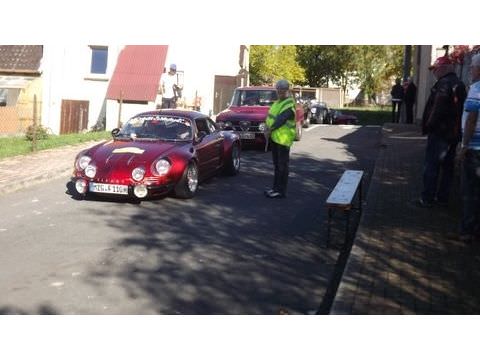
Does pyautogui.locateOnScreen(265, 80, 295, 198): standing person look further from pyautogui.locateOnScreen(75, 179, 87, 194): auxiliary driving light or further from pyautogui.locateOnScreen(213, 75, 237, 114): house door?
pyautogui.locateOnScreen(213, 75, 237, 114): house door

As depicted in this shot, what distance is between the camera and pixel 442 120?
303 inches

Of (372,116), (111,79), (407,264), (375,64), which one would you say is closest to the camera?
(407,264)

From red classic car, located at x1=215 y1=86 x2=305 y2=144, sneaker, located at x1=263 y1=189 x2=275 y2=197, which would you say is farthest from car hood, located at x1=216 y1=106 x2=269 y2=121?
sneaker, located at x1=263 y1=189 x2=275 y2=197

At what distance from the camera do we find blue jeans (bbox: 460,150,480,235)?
6.35 metres

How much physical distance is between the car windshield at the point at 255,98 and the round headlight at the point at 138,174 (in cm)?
818

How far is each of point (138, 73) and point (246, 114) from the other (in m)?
9.45

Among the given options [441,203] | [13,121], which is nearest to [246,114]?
[441,203]

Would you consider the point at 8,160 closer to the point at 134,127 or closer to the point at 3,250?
the point at 134,127

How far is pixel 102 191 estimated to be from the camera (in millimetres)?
8883

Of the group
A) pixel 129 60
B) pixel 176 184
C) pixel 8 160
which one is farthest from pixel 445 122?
pixel 129 60

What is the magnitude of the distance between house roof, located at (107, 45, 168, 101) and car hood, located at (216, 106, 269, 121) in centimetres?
745

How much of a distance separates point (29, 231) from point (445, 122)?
5.44 metres

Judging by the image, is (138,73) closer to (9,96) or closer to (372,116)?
(9,96)

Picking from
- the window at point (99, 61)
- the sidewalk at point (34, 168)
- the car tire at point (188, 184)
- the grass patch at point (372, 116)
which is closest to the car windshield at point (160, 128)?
the car tire at point (188, 184)
